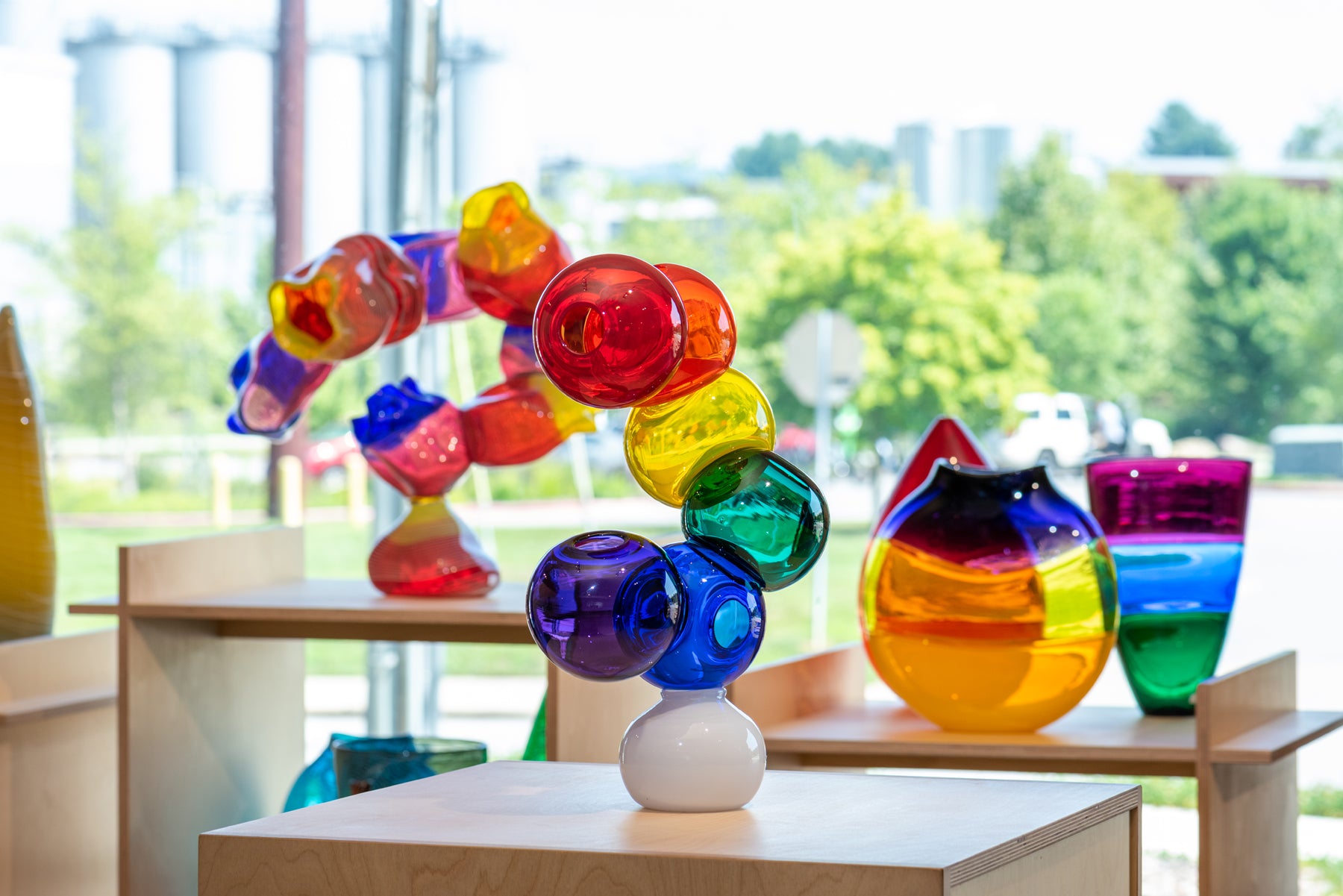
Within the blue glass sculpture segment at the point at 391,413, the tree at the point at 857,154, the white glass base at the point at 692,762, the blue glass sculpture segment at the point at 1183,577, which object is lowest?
the white glass base at the point at 692,762

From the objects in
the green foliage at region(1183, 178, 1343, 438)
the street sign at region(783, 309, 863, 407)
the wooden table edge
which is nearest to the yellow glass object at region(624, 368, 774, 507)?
the wooden table edge

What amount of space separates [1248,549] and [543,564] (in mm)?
3929

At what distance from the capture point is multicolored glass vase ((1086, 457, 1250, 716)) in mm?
2266

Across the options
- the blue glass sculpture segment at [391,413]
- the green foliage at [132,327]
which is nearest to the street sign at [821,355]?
the green foliage at [132,327]

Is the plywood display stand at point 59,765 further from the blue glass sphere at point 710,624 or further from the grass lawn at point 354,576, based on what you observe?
the grass lawn at point 354,576

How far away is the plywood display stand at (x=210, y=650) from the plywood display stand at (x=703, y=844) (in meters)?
0.81

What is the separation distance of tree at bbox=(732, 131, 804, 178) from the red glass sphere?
420 centimetres

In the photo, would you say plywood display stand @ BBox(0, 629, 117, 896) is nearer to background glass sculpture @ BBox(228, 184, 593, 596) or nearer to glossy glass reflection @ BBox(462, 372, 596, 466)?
background glass sculpture @ BBox(228, 184, 593, 596)

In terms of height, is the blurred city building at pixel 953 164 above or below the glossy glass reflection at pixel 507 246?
above

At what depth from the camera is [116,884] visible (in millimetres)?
2873

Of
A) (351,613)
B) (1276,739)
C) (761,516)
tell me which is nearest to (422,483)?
(351,613)

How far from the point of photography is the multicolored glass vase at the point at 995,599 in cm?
204

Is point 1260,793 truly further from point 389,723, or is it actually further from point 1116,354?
point 1116,354

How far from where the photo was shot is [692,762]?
1.42 metres
